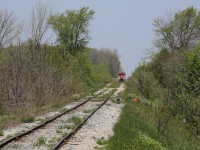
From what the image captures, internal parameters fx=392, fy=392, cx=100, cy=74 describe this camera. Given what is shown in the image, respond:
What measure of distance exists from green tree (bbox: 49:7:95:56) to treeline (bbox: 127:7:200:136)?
46.8 feet

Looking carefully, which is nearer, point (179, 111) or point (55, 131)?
point (55, 131)

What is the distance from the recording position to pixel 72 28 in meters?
70.3

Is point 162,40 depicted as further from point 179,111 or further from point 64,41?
point 179,111

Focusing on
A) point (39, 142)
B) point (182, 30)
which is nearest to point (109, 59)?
point (182, 30)

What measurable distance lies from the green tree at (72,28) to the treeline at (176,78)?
46.8ft

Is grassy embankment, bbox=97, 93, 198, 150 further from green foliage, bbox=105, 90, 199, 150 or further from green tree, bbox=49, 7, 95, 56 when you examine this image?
green tree, bbox=49, 7, 95, 56

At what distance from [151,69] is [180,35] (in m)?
16.0

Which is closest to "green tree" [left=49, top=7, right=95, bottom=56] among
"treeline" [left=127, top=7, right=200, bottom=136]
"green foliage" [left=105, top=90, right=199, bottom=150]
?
"treeline" [left=127, top=7, right=200, bottom=136]

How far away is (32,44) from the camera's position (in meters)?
32.0

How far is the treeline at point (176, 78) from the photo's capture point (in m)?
22.0

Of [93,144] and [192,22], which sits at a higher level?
[192,22]

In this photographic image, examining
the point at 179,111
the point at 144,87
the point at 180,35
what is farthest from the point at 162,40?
the point at 179,111

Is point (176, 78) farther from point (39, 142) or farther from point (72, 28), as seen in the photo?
point (72, 28)

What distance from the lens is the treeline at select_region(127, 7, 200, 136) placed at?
866 inches
